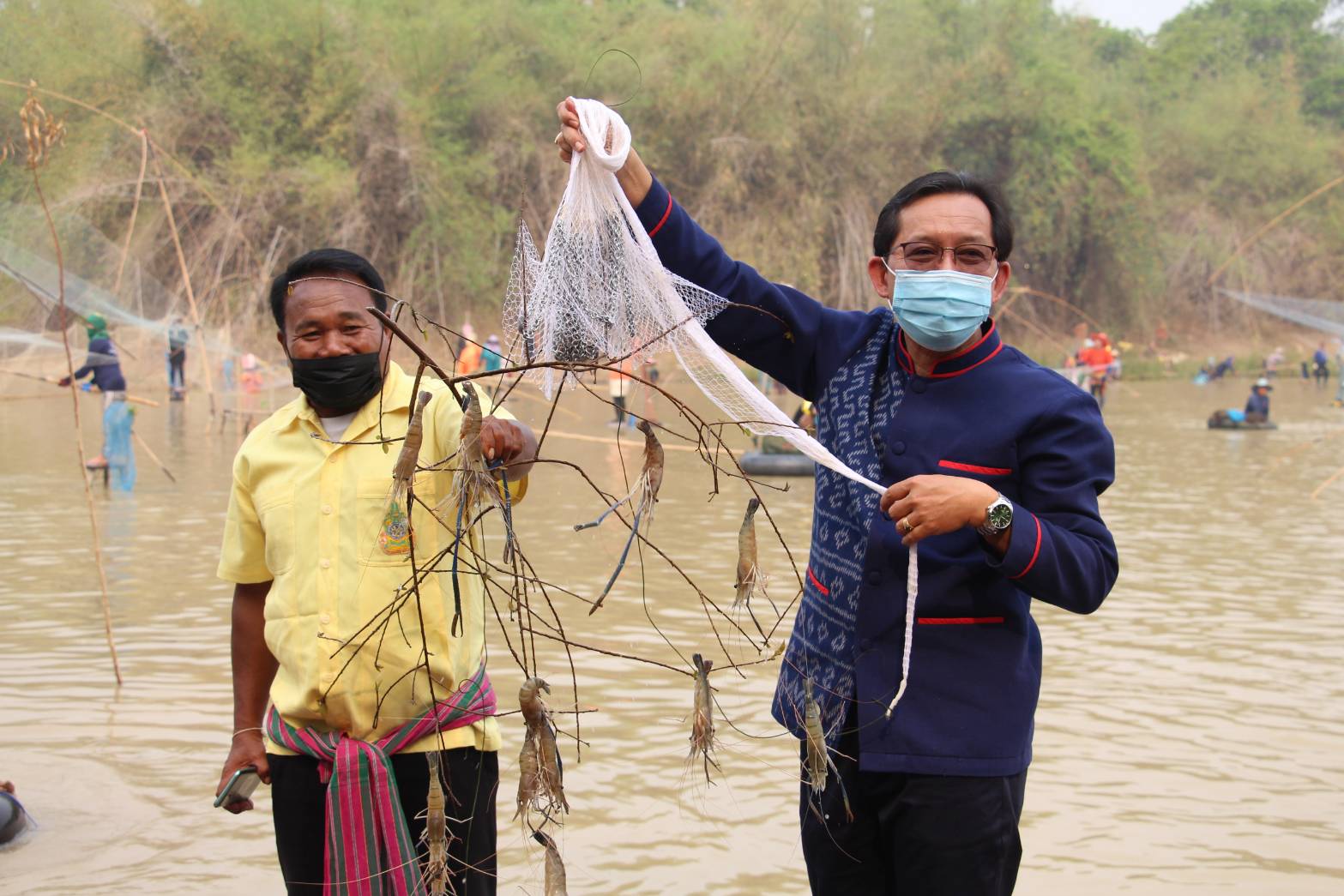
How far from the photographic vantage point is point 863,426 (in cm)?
228

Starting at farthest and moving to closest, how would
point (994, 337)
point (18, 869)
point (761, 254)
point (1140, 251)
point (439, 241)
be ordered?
point (1140, 251)
point (761, 254)
point (439, 241)
point (18, 869)
point (994, 337)

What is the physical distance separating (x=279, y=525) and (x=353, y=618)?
223 mm

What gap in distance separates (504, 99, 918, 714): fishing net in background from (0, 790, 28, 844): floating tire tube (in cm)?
248

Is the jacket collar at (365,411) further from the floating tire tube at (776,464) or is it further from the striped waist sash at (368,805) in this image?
the floating tire tube at (776,464)

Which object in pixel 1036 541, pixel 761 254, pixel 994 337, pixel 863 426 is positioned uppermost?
pixel 761 254

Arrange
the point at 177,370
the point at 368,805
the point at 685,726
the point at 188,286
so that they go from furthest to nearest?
the point at 177,370
the point at 188,286
the point at 685,726
the point at 368,805

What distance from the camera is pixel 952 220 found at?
2.20m

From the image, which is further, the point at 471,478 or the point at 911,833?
the point at 911,833

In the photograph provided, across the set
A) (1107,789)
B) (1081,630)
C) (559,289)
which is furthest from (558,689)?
(559,289)

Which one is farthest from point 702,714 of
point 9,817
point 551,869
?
point 9,817

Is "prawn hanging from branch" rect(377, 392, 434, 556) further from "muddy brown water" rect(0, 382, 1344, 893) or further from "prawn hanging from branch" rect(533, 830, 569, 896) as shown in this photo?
"muddy brown water" rect(0, 382, 1344, 893)

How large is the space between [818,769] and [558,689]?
3565mm

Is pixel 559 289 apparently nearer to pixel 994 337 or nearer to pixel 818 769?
pixel 994 337

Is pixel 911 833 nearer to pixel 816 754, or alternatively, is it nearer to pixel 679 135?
pixel 816 754
